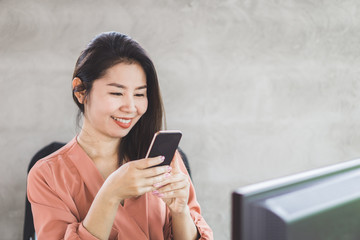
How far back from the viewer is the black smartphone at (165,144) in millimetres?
1112

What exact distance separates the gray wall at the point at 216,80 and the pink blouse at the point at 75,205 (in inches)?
34.5

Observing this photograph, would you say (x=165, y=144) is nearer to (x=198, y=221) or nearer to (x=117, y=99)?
(x=117, y=99)

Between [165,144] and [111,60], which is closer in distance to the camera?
[165,144]

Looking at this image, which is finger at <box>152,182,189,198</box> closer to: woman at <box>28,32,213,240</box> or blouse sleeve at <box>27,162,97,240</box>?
woman at <box>28,32,213,240</box>

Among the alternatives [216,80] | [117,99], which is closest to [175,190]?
[117,99]

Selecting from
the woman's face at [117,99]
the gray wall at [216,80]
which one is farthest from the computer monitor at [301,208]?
the gray wall at [216,80]

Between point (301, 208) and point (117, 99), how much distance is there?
35.2 inches

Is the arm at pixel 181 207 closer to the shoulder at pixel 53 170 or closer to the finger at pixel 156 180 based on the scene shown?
the finger at pixel 156 180

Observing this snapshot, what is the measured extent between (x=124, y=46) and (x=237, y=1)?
1.19 meters

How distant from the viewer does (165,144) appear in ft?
3.76

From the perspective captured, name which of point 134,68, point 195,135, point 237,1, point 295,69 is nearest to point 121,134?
point 134,68

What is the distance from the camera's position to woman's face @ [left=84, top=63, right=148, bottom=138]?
4.23ft

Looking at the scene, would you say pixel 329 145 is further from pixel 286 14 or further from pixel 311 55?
pixel 286 14

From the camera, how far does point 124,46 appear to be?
4.36 ft
